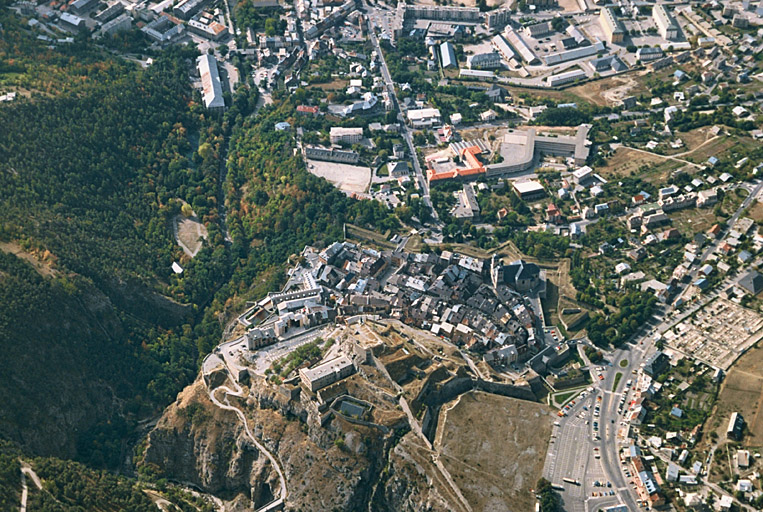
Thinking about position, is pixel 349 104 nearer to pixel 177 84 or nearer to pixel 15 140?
pixel 177 84

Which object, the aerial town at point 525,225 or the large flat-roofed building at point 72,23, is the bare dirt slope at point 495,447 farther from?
the large flat-roofed building at point 72,23

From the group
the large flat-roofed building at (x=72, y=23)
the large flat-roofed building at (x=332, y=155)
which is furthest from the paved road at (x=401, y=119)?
the large flat-roofed building at (x=72, y=23)

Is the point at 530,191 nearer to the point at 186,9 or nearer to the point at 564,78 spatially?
the point at 564,78

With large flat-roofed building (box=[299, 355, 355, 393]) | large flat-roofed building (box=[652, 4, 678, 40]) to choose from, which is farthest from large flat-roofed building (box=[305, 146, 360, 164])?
large flat-roofed building (box=[652, 4, 678, 40])

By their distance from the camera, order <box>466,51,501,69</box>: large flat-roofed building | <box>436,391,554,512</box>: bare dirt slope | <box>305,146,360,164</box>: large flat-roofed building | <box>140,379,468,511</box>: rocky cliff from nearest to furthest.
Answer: <box>436,391,554,512</box>: bare dirt slope, <box>140,379,468,511</box>: rocky cliff, <box>305,146,360,164</box>: large flat-roofed building, <box>466,51,501,69</box>: large flat-roofed building

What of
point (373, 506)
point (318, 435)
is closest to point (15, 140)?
point (318, 435)

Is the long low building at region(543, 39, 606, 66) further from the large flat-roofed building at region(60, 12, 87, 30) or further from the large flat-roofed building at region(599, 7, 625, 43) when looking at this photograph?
the large flat-roofed building at region(60, 12, 87, 30)
